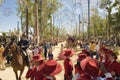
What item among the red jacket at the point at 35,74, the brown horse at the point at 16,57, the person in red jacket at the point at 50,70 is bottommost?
the brown horse at the point at 16,57

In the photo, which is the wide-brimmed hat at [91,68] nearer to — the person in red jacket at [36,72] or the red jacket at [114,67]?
the person in red jacket at [36,72]

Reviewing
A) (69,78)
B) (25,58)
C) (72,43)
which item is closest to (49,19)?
(72,43)

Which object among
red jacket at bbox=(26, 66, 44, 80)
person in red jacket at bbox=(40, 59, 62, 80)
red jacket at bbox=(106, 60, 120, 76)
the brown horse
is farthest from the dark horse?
person in red jacket at bbox=(40, 59, 62, 80)

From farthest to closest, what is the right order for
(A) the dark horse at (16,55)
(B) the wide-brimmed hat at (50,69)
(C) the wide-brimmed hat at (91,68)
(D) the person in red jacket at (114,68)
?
1. (A) the dark horse at (16,55)
2. (D) the person in red jacket at (114,68)
3. (B) the wide-brimmed hat at (50,69)
4. (C) the wide-brimmed hat at (91,68)

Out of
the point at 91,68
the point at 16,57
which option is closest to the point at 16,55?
the point at 16,57

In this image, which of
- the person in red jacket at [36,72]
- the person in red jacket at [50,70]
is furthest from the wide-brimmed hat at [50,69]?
the person in red jacket at [36,72]

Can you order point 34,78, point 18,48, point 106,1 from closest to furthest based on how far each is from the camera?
point 34,78
point 18,48
point 106,1

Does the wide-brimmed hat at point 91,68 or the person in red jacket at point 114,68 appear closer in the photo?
the wide-brimmed hat at point 91,68

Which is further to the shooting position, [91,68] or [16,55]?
[16,55]

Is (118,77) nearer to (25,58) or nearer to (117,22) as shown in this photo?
(25,58)

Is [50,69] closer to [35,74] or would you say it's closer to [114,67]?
[35,74]

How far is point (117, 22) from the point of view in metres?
66.8

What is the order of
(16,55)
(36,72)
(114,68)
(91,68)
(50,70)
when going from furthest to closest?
(16,55) → (114,68) → (36,72) → (50,70) → (91,68)

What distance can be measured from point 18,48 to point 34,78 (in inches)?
424
